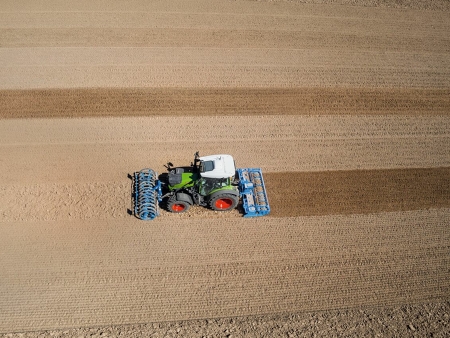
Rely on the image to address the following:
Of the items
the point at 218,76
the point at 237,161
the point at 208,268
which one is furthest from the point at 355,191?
the point at 218,76

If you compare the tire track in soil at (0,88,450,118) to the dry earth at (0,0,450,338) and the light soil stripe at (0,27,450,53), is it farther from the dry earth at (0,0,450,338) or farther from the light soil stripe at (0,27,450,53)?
the light soil stripe at (0,27,450,53)

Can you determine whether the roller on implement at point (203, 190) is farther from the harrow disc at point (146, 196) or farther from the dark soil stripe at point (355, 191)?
the dark soil stripe at point (355, 191)

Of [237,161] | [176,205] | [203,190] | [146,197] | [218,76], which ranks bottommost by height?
[176,205]

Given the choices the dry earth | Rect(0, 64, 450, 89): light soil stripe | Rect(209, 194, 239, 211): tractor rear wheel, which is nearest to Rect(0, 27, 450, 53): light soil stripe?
the dry earth

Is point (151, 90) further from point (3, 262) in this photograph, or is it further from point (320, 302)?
point (320, 302)

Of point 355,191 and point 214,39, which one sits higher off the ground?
point 214,39

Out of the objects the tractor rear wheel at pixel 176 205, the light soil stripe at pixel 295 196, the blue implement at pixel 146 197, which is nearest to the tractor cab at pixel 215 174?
the tractor rear wheel at pixel 176 205

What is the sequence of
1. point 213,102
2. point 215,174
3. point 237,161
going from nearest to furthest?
point 215,174, point 237,161, point 213,102

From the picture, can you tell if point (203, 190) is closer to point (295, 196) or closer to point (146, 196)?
point (146, 196)

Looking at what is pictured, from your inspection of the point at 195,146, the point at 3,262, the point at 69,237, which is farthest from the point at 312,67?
the point at 3,262
